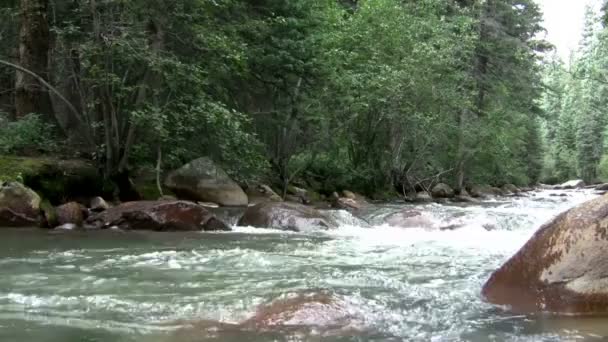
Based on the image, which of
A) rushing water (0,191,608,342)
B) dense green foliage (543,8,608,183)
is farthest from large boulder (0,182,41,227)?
dense green foliage (543,8,608,183)

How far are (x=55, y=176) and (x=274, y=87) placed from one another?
6.69m

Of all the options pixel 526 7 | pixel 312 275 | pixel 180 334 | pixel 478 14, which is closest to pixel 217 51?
pixel 312 275

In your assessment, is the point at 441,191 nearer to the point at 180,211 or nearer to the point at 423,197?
the point at 423,197

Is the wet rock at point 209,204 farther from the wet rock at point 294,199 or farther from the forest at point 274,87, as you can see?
the wet rock at point 294,199

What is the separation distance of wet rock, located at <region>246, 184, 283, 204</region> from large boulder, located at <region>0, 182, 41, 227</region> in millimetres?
6173

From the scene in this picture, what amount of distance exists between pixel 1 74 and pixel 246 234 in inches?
298

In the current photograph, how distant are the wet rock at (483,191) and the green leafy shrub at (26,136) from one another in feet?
65.7

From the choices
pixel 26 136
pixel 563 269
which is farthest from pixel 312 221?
pixel 563 269

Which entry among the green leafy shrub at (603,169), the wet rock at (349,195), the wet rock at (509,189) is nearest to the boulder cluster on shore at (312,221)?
the wet rock at (349,195)

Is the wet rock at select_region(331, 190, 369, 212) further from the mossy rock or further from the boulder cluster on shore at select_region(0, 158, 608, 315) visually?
the mossy rock

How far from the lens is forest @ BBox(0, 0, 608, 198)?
11.1 m

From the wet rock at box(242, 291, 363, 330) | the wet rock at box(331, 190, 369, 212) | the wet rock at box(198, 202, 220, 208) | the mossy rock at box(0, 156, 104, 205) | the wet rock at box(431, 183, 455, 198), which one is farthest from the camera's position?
the wet rock at box(431, 183, 455, 198)

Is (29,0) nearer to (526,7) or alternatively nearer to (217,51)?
(217,51)

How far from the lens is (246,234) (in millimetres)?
10039
